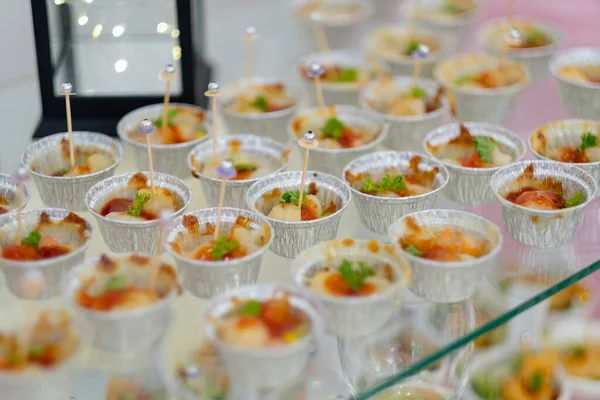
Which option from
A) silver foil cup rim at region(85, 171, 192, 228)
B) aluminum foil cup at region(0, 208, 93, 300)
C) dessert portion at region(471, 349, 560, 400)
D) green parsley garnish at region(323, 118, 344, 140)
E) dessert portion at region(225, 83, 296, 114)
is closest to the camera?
aluminum foil cup at region(0, 208, 93, 300)

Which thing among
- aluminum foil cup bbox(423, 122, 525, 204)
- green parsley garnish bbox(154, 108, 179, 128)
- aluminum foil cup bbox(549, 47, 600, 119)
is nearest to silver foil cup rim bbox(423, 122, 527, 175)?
aluminum foil cup bbox(423, 122, 525, 204)

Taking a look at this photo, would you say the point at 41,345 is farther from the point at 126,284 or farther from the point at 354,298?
the point at 354,298

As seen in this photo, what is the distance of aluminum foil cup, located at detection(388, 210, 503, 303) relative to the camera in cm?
124

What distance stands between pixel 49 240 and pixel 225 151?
0.42 meters

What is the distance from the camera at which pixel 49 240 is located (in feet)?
4.23

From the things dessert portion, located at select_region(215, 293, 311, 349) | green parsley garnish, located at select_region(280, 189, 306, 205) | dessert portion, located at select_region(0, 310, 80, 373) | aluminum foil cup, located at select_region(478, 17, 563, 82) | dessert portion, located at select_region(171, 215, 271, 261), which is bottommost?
dessert portion, located at select_region(0, 310, 80, 373)

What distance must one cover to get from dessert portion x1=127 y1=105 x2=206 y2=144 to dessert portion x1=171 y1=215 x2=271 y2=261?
0.32 metres

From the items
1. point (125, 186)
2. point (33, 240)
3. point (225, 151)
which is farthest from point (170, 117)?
point (33, 240)

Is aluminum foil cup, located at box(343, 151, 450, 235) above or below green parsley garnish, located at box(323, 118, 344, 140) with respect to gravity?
below

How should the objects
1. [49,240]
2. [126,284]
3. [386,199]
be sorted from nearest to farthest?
[126,284] → [49,240] → [386,199]

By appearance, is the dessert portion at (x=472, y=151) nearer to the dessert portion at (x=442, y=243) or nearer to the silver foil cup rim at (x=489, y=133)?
the silver foil cup rim at (x=489, y=133)

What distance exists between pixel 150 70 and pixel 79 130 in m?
0.18

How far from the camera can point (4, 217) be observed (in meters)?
1.30

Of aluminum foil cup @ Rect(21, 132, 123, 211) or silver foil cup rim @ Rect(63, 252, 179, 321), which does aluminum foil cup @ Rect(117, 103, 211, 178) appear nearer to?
aluminum foil cup @ Rect(21, 132, 123, 211)
